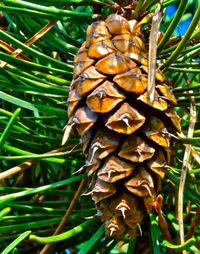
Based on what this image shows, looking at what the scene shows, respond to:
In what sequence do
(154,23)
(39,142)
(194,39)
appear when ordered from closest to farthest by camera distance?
1. (154,23)
2. (194,39)
3. (39,142)

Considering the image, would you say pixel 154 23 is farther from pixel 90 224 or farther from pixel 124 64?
pixel 90 224

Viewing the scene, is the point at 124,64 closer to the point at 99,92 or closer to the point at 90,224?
the point at 99,92

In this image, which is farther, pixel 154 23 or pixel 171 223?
pixel 171 223

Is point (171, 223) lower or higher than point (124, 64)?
lower

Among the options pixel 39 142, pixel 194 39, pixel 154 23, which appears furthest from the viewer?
pixel 39 142

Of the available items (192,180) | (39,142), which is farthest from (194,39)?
(39,142)

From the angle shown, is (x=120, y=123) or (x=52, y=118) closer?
(x=120, y=123)

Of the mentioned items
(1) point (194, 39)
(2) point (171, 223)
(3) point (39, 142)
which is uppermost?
(1) point (194, 39)
